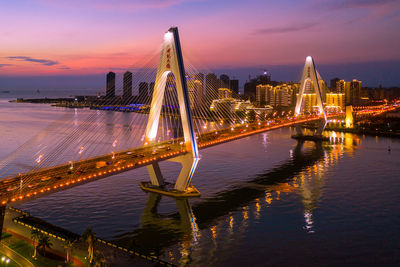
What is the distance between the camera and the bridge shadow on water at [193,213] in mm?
14797

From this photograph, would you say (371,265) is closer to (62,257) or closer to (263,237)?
(263,237)

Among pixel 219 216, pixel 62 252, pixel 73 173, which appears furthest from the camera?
pixel 219 216

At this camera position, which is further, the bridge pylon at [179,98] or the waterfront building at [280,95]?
the waterfront building at [280,95]

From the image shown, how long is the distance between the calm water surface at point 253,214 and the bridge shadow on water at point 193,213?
0.04 meters

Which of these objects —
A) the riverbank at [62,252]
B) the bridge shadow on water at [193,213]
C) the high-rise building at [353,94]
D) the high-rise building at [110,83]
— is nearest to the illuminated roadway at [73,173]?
the riverbank at [62,252]

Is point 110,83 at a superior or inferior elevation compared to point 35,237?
superior

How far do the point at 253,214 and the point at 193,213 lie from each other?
300 cm

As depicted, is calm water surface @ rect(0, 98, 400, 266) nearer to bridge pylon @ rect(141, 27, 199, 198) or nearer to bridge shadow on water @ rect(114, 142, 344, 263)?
bridge shadow on water @ rect(114, 142, 344, 263)

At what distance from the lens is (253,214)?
18312mm

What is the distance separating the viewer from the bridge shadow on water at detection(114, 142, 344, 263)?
1480cm

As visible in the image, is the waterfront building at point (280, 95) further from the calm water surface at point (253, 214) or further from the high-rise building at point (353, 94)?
the calm water surface at point (253, 214)

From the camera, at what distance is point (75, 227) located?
16172mm

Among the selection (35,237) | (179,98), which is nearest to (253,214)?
(179,98)

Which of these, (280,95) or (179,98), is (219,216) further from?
(280,95)
